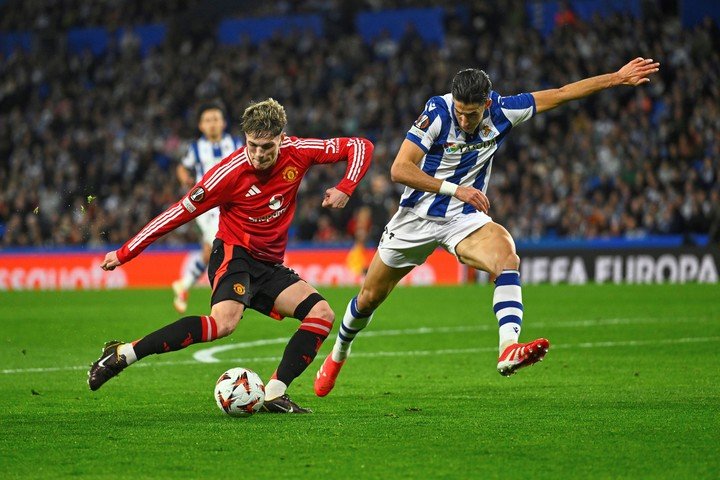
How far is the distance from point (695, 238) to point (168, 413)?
16412 mm

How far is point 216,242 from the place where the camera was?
799cm

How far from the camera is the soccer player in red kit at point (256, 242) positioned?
291 inches

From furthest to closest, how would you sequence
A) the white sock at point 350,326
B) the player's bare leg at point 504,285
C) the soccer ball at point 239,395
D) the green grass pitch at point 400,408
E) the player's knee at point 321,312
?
the white sock at point 350,326 < the player's knee at point 321,312 < the soccer ball at point 239,395 < the player's bare leg at point 504,285 < the green grass pitch at point 400,408

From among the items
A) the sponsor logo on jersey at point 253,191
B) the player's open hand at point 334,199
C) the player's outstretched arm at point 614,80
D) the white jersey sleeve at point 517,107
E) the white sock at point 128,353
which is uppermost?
the player's outstretched arm at point 614,80

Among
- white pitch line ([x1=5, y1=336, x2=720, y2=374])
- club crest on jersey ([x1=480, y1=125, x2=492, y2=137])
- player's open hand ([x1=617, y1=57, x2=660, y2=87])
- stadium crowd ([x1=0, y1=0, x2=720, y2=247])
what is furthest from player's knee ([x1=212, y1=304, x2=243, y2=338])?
stadium crowd ([x1=0, y1=0, x2=720, y2=247])

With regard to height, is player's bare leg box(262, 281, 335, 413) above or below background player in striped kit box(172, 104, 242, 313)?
below

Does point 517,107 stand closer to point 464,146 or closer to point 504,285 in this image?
point 464,146

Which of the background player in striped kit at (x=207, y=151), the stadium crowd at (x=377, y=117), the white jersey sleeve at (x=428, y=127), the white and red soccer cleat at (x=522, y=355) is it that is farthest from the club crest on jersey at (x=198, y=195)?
the stadium crowd at (x=377, y=117)

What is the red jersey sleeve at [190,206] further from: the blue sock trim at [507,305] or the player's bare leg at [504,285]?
the blue sock trim at [507,305]

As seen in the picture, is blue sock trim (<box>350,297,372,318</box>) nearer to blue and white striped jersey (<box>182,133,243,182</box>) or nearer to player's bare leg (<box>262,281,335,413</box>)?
Result: player's bare leg (<box>262,281,335,413</box>)

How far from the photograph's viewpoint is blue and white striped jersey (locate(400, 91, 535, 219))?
318 inches

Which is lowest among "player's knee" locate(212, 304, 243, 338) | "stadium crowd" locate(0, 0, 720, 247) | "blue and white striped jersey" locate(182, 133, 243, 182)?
"player's knee" locate(212, 304, 243, 338)

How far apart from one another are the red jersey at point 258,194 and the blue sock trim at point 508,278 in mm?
1111

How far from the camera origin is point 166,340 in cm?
734
